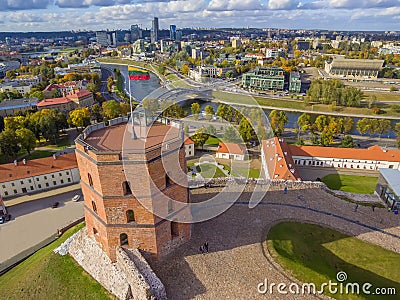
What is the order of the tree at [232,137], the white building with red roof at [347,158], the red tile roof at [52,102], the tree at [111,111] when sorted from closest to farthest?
the white building with red roof at [347,158] < the tree at [232,137] < the tree at [111,111] < the red tile roof at [52,102]

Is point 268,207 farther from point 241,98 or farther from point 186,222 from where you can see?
point 241,98

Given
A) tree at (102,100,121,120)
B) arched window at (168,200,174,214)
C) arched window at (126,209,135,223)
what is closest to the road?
arched window at (126,209,135,223)

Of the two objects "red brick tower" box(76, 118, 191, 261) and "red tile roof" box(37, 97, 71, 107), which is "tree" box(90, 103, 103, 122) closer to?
"red tile roof" box(37, 97, 71, 107)

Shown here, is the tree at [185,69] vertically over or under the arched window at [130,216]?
under

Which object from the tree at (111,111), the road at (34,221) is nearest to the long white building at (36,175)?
the road at (34,221)

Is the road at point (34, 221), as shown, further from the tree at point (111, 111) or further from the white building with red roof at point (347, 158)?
the white building with red roof at point (347, 158)

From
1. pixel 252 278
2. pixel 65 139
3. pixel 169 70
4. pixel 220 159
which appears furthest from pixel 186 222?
pixel 169 70

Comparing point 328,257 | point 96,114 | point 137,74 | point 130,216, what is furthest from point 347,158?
point 96,114
